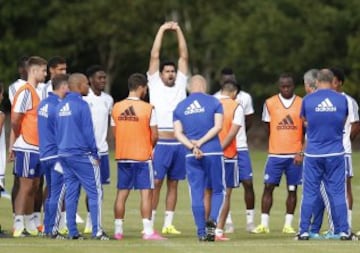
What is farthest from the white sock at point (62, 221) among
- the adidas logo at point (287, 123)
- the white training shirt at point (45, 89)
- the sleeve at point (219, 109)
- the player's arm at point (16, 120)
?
the adidas logo at point (287, 123)

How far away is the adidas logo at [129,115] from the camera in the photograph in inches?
843

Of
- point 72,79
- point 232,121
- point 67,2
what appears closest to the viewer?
point 72,79

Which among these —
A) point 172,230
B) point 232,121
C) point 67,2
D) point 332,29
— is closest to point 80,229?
point 172,230

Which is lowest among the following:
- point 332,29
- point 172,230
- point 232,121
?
point 172,230

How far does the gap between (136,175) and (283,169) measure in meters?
3.19

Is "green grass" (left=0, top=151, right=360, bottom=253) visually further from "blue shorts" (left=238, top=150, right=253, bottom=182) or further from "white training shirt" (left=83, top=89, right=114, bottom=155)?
"white training shirt" (left=83, top=89, right=114, bottom=155)

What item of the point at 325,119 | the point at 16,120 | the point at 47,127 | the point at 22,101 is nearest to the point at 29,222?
the point at 16,120

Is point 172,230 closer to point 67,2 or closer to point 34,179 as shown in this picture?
point 34,179

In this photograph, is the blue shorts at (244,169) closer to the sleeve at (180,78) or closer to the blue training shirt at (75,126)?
the sleeve at (180,78)

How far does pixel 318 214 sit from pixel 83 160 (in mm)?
3474

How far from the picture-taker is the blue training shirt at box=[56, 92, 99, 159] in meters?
20.8

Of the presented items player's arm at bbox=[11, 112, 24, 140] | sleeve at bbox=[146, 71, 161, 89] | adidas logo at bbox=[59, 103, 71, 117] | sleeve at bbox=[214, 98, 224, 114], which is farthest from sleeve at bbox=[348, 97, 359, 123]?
player's arm at bbox=[11, 112, 24, 140]

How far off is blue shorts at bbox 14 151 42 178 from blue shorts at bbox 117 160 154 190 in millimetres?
1253

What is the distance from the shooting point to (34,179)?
2214cm
